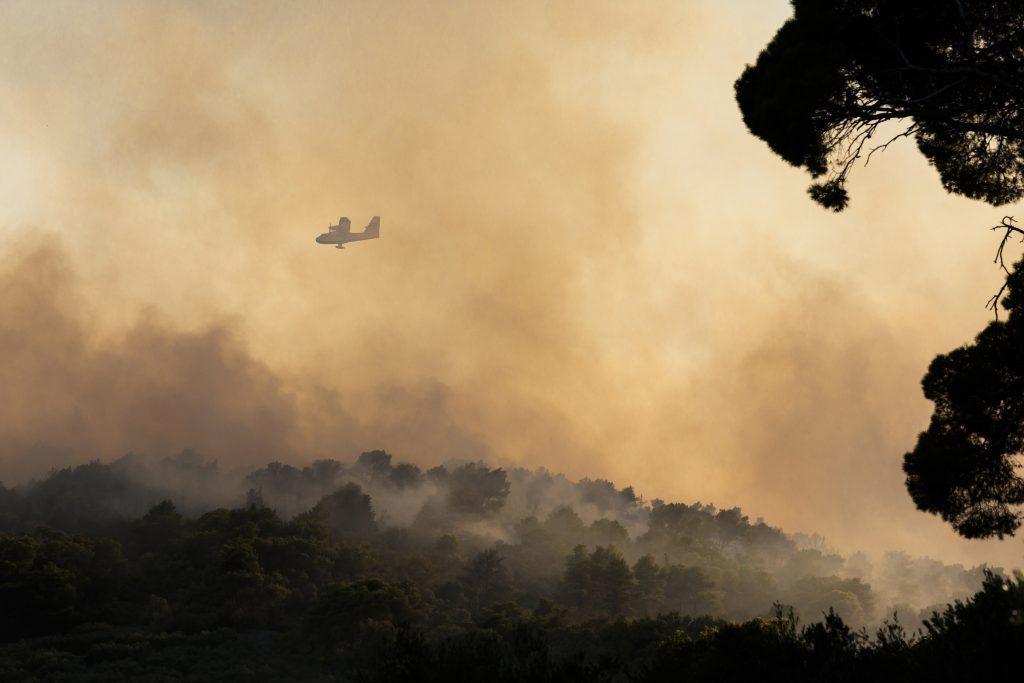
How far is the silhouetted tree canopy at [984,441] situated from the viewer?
1240cm

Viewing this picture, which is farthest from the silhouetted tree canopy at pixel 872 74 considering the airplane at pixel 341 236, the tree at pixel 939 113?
the airplane at pixel 341 236

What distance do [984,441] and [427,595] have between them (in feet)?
198

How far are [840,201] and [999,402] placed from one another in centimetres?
464

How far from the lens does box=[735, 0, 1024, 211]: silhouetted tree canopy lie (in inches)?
467

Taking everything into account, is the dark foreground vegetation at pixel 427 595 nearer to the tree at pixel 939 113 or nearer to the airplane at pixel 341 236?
the tree at pixel 939 113

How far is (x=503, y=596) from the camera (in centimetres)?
7581

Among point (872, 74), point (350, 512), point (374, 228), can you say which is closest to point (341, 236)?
point (374, 228)

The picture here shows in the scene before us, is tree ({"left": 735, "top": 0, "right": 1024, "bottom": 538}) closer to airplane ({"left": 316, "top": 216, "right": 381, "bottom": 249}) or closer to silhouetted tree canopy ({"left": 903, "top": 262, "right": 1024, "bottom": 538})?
silhouetted tree canopy ({"left": 903, "top": 262, "right": 1024, "bottom": 538})

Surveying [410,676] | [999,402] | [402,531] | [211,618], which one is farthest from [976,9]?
[402,531]

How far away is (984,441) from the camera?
12.6 metres

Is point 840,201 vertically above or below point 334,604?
above

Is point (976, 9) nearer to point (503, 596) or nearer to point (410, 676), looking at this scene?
point (410, 676)

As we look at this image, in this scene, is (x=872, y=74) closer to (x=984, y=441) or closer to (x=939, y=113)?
(x=939, y=113)

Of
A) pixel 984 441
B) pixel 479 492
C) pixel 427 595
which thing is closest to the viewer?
pixel 984 441
